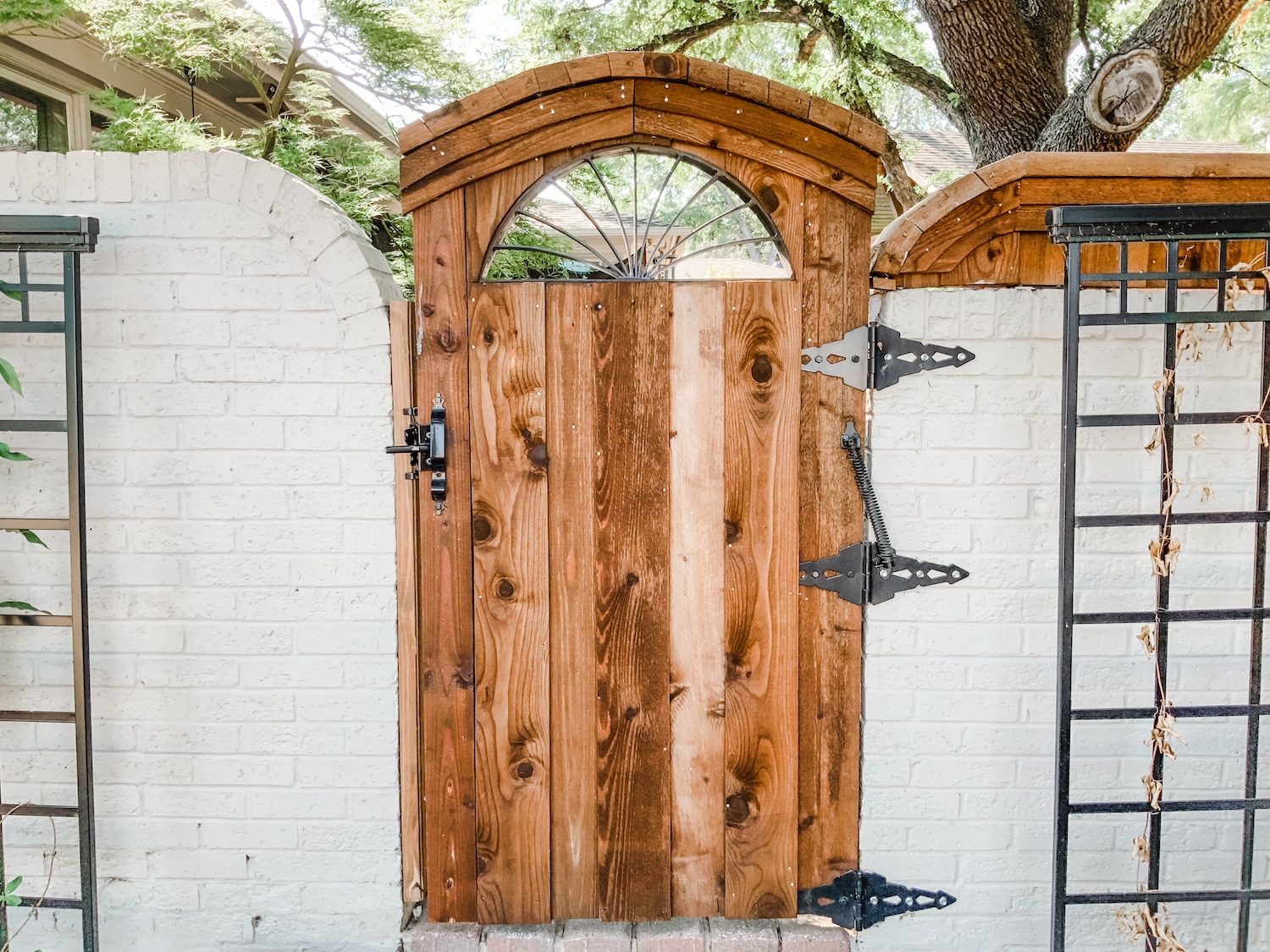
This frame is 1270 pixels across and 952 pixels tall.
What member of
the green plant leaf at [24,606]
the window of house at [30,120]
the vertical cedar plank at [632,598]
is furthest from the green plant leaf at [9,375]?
the window of house at [30,120]

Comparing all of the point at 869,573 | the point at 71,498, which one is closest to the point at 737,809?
the point at 869,573

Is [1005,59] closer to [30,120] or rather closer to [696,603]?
[696,603]

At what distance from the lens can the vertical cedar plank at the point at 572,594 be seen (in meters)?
1.79

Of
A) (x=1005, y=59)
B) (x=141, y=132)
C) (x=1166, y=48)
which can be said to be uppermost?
(x=1005, y=59)

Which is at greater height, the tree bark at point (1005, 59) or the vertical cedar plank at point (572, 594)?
the tree bark at point (1005, 59)

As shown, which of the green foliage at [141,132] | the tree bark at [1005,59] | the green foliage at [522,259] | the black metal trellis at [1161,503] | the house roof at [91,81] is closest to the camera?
the black metal trellis at [1161,503]

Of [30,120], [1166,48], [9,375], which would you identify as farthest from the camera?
[30,120]

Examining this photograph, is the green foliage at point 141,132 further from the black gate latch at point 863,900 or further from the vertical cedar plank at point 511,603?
the black gate latch at point 863,900

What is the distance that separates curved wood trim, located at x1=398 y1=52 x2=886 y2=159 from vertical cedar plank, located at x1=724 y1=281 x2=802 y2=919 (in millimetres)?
364

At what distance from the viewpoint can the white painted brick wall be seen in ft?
5.94

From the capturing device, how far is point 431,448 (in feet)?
5.83

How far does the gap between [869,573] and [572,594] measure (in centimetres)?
65

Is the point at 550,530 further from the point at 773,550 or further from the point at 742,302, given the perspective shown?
the point at 742,302

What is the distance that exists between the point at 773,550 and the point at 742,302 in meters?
0.54
